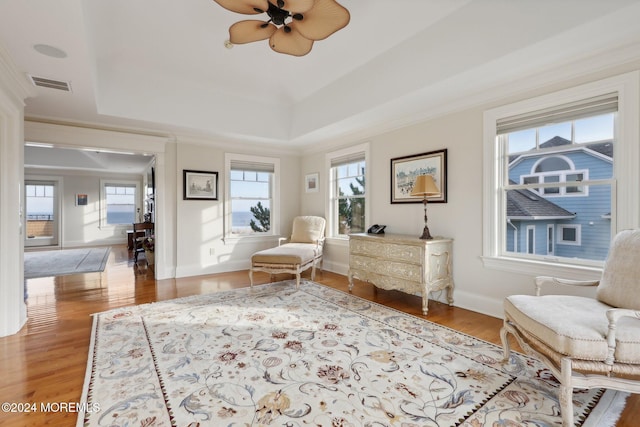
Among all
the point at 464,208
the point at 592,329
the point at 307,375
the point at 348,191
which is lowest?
the point at 307,375

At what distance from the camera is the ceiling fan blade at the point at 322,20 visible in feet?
6.71

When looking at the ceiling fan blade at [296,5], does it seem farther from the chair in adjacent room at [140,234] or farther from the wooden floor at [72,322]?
the chair in adjacent room at [140,234]

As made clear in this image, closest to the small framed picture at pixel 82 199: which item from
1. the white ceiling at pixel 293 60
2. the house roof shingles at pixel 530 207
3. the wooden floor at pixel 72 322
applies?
the wooden floor at pixel 72 322

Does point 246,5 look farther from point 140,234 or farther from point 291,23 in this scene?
point 140,234

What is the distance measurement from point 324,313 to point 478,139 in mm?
2472

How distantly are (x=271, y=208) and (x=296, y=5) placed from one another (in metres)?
4.13

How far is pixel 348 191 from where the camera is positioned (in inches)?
198

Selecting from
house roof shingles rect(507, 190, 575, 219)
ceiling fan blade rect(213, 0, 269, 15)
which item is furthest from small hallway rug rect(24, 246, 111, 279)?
house roof shingles rect(507, 190, 575, 219)

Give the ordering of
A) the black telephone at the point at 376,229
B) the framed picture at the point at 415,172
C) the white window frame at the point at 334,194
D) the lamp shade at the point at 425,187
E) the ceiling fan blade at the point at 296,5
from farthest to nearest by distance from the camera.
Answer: the white window frame at the point at 334,194
the black telephone at the point at 376,229
the framed picture at the point at 415,172
the lamp shade at the point at 425,187
the ceiling fan blade at the point at 296,5

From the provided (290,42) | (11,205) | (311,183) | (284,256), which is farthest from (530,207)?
(11,205)

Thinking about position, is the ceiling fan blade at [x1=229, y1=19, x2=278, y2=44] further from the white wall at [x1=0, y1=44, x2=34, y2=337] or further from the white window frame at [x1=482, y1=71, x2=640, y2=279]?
the white window frame at [x1=482, y1=71, x2=640, y2=279]

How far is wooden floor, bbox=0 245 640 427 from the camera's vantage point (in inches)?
69.2

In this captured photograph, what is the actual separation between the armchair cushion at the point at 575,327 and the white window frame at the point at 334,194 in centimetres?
279

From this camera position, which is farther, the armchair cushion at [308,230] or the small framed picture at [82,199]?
the small framed picture at [82,199]
